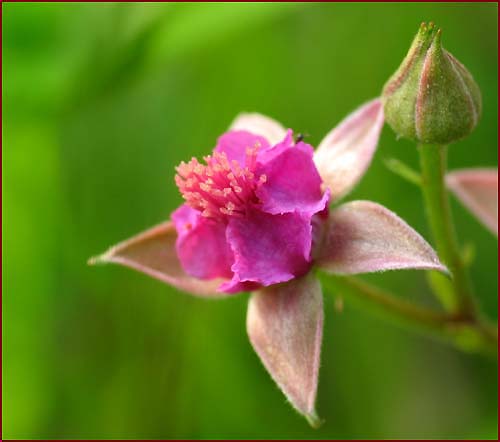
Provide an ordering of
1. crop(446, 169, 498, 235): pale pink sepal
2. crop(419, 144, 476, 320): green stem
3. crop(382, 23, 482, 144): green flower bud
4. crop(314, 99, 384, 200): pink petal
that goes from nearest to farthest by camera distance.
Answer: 1. crop(382, 23, 482, 144): green flower bud
2. crop(419, 144, 476, 320): green stem
3. crop(314, 99, 384, 200): pink petal
4. crop(446, 169, 498, 235): pale pink sepal

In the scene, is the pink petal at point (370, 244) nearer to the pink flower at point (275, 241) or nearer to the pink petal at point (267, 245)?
the pink flower at point (275, 241)

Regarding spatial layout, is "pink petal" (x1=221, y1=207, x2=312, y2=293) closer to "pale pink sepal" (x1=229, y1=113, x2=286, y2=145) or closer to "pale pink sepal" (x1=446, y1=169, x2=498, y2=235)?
"pale pink sepal" (x1=229, y1=113, x2=286, y2=145)

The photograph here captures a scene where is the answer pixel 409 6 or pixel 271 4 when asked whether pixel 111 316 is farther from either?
pixel 409 6

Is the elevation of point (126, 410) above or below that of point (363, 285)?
below

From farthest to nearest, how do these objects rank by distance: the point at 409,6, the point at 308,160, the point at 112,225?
1. the point at 409,6
2. the point at 112,225
3. the point at 308,160

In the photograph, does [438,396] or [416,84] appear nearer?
[416,84]

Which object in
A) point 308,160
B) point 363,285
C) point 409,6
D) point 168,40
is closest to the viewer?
point 308,160

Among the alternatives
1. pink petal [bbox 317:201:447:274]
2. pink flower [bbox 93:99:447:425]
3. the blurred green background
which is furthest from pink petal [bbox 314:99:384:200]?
the blurred green background

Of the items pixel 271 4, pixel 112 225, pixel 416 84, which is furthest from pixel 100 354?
pixel 416 84
